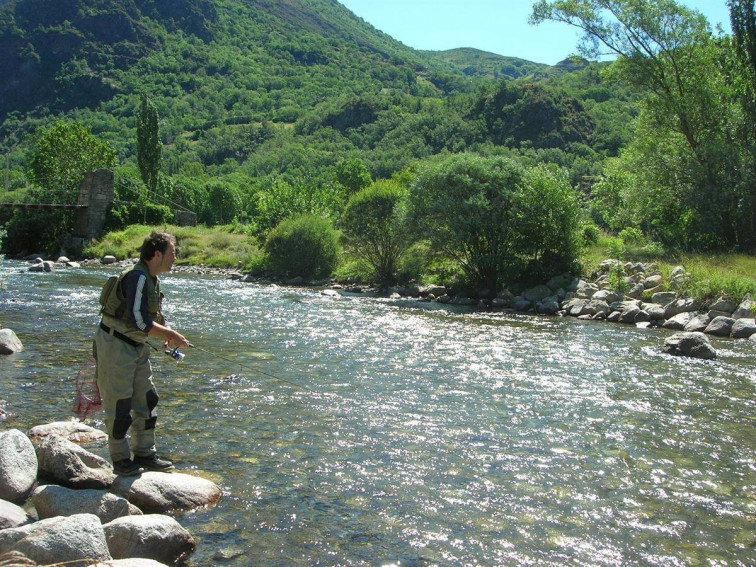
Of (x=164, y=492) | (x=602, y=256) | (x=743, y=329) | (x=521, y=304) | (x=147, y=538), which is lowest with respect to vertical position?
(x=164, y=492)

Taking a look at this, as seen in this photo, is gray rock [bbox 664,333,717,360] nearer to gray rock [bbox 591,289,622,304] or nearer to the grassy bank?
the grassy bank

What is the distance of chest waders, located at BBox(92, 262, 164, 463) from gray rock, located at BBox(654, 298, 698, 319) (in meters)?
21.3

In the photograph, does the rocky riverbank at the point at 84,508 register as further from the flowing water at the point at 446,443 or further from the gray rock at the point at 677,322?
the gray rock at the point at 677,322

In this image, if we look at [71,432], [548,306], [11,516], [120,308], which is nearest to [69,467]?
[11,516]

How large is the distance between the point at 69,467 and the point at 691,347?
15249 mm

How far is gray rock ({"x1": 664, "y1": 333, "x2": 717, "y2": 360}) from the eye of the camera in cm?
1684

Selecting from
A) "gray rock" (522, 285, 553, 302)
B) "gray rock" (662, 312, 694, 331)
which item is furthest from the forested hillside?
"gray rock" (662, 312, 694, 331)

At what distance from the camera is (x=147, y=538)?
215 inches

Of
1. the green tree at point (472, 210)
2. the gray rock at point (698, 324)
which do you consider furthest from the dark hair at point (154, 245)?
the green tree at point (472, 210)

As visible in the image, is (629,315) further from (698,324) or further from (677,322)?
(698,324)

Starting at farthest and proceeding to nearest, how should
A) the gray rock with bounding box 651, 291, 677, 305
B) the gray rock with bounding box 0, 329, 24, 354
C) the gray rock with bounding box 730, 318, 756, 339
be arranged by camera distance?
the gray rock with bounding box 651, 291, 677, 305 < the gray rock with bounding box 730, 318, 756, 339 < the gray rock with bounding box 0, 329, 24, 354

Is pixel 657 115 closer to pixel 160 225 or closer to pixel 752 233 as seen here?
pixel 752 233

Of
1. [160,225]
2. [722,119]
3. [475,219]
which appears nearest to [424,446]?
[475,219]

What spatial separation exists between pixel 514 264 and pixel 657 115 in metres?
10.9
